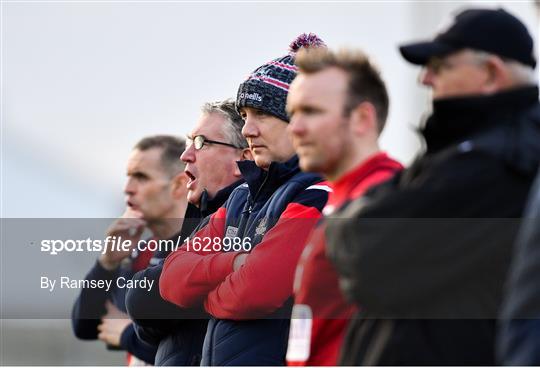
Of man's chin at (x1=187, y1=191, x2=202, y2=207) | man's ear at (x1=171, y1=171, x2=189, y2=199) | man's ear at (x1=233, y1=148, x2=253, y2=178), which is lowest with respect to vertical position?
man's ear at (x1=171, y1=171, x2=189, y2=199)

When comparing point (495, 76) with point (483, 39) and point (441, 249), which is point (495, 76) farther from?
point (441, 249)

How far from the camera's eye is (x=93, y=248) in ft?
28.9

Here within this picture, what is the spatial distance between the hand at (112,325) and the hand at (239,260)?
2521 millimetres

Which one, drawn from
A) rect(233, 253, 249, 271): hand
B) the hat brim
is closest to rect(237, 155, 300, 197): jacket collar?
rect(233, 253, 249, 271): hand

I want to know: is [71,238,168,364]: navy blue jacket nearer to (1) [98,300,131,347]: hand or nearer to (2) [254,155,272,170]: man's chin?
(1) [98,300,131,347]: hand

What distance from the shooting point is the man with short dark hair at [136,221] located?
8305 millimetres

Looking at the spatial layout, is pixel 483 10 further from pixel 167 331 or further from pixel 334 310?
pixel 167 331

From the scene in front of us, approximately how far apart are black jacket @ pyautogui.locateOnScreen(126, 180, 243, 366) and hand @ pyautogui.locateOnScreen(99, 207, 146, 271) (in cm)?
156

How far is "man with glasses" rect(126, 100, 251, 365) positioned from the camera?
668 cm

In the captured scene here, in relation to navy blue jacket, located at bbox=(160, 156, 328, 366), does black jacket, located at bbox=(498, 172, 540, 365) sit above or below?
above

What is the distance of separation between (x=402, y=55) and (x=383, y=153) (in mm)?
347

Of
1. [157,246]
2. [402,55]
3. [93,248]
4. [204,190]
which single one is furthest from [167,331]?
[402,55]

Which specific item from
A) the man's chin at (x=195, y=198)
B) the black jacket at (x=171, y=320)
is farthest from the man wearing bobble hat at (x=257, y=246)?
the man's chin at (x=195, y=198)

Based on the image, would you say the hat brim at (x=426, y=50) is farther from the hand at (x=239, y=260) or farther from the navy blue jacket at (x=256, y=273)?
the hand at (x=239, y=260)
